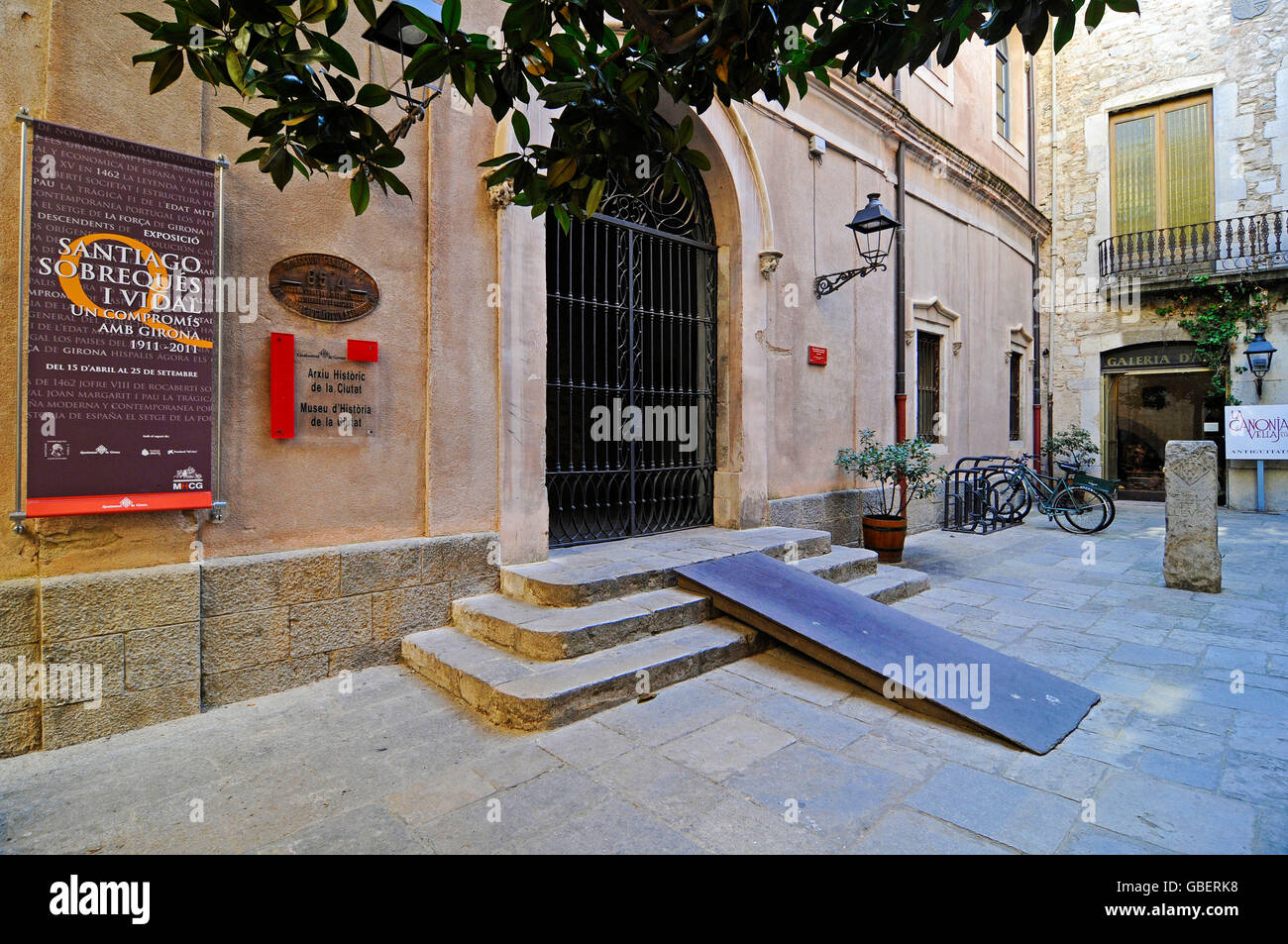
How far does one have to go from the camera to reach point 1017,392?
13328mm

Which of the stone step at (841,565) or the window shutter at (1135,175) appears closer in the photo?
the stone step at (841,565)

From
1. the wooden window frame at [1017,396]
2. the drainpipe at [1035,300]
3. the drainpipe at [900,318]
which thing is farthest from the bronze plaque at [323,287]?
the drainpipe at [1035,300]

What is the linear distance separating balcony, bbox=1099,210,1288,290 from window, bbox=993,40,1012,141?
11.9 feet

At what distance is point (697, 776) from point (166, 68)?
10.1ft

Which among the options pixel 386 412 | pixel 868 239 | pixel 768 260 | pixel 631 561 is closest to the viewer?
pixel 386 412

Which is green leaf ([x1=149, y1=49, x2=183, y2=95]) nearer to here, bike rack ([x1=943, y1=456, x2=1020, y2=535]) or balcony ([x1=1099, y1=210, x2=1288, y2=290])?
bike rack ([x1=943, y1=456, x2=1020, y2=535])

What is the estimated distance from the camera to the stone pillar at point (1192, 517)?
568cm

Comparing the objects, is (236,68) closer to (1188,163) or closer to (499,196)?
(499,196)

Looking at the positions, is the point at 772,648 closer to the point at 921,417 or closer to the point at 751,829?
the point at 751,829

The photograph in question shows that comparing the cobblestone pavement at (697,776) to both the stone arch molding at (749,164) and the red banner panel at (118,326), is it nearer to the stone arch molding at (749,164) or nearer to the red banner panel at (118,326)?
the red banner panel at (118,326)

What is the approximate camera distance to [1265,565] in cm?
710

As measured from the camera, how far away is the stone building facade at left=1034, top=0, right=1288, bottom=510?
12414mm

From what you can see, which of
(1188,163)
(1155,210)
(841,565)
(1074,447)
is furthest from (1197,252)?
(841,565)

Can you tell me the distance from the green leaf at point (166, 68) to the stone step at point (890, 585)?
504 centimetres
